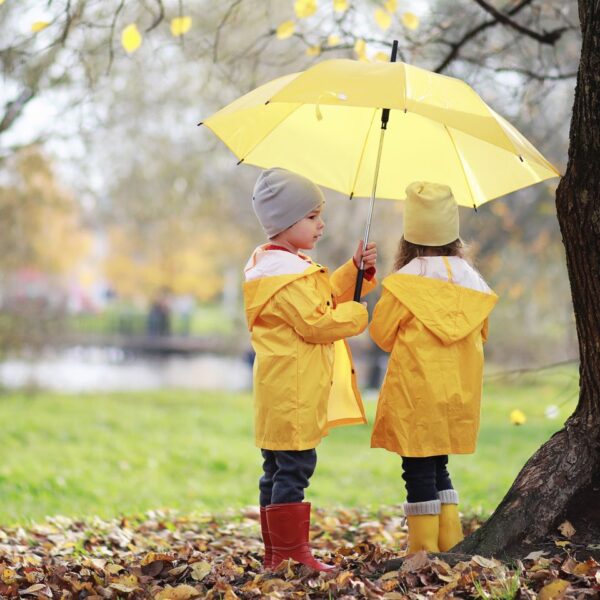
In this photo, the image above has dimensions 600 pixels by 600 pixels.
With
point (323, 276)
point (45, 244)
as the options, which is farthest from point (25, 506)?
point (45, 244)

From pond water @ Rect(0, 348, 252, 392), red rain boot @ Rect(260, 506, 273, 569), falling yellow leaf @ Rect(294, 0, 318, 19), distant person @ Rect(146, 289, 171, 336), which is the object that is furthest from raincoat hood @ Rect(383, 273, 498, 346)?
distant person @ Rect(146, 289, 171, 336)

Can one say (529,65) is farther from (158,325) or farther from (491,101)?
(158,325)

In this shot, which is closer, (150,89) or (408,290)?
(408,290)

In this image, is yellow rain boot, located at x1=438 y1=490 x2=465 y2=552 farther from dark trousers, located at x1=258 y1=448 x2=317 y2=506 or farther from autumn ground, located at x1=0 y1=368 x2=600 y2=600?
dark trousers, located at x1=258 y1=448 x2=317 y2=506

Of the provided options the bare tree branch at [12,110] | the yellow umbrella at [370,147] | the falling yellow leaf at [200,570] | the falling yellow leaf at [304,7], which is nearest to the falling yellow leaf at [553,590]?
the falling yellow leaf at [200,570]

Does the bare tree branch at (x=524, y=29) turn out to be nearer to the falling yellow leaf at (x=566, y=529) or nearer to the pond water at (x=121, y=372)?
the falling yellow leaf at (x=566, y=529)

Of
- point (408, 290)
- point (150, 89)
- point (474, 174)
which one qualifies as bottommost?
point (408, 290)

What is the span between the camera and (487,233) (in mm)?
15695

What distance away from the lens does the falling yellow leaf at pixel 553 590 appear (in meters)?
2.89

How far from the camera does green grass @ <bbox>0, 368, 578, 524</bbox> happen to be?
719 centimetres

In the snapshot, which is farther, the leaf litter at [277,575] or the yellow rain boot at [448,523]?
the yellow rain boot at [448,523]

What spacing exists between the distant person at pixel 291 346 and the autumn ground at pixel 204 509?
0.24m

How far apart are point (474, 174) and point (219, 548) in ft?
7.28

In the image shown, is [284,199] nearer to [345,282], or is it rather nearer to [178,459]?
[345,282]
